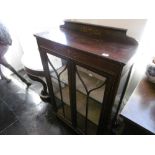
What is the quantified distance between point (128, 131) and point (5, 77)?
2.12 metres

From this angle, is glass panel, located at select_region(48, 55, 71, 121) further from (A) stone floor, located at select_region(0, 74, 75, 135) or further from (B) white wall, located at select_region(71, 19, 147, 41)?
(B) white wall, located at select_region(71, 19, 147, 41)

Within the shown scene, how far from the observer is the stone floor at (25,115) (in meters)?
1.49

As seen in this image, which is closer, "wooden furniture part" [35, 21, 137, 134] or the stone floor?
"wooden furniture part" [35, 21, 137, 134]

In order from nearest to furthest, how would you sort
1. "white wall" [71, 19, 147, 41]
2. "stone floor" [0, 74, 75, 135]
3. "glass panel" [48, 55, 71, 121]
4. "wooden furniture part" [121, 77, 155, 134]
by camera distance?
"wooden furniture part" [121, 77, 155, 134]
"white wall" [71, 19, 147, 41]
"glass panel" [48, 55, 71, 121]
"stone floor" [0, 74, 75, 135]

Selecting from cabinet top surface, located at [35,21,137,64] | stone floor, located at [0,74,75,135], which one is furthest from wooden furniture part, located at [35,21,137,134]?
stone floor, located at [0,74,75,135]

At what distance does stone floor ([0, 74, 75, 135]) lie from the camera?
1.49 meters

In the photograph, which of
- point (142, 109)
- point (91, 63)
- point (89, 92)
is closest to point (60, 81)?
point (89, 92)

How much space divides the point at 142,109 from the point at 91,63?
1.14 feet

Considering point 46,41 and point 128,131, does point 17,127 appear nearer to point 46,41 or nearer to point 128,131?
point 46,41

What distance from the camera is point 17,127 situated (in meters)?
1.53

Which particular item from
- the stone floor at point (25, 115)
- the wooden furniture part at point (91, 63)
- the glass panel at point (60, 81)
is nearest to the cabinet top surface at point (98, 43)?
the wooden furniture part at point (91, 63)

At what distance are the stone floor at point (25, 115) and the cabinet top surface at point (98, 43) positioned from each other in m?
1.03
